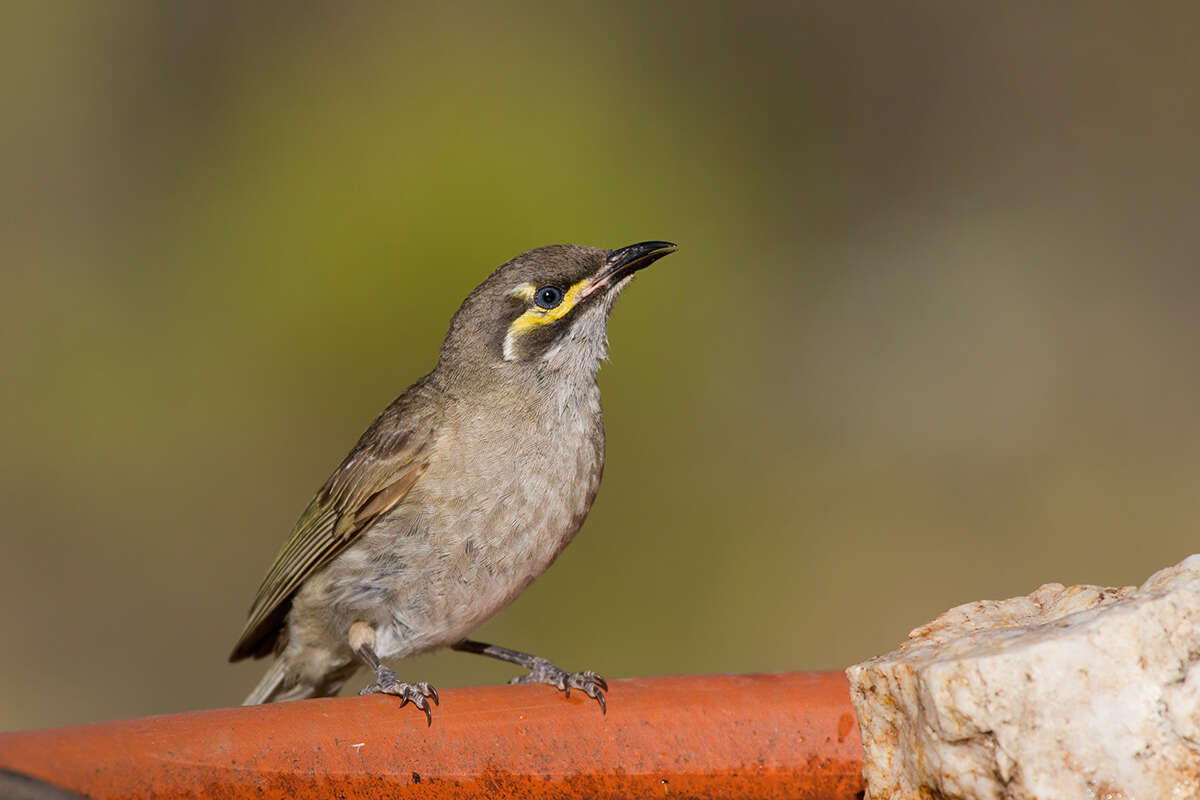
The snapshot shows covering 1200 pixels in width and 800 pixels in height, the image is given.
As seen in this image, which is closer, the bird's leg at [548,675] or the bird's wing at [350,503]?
the bird's leg at [548,675]

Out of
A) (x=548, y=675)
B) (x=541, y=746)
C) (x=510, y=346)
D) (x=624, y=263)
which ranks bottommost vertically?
(x=541, y=746)

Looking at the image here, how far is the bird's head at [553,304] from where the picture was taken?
5332mm

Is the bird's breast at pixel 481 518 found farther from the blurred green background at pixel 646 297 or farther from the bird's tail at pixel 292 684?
the blurred green background at pixel 646 297

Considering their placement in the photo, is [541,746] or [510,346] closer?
[541,746]

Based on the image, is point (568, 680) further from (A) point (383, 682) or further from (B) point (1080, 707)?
(B) point (1080, 707)

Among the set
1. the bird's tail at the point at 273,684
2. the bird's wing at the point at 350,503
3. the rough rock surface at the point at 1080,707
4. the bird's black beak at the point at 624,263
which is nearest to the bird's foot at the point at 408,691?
the bird's wing at the point at 350,503

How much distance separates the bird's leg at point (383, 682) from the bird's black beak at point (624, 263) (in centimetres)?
142

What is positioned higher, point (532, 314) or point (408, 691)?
point (532, 314)

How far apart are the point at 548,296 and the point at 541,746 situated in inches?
74.1

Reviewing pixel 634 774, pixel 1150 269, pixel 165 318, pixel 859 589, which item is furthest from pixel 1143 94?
pixel 634 774

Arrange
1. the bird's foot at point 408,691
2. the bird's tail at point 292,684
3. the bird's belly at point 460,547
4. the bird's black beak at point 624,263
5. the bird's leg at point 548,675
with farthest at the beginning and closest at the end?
the bird's tail at point 292,684 → the bird's black beak at point 624,263 → the bird's belly at point 460,547 → the bird's leg at point 548,675 → the bird's foot at point 408,691

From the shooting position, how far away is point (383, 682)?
4.70m

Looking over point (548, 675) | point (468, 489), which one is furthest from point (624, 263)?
point (548, 675)

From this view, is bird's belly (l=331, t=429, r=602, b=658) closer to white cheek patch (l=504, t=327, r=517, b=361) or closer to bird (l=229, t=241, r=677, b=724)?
bird (l=229, t=241, r=677, b=724)
